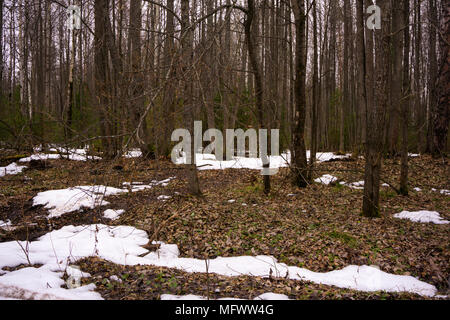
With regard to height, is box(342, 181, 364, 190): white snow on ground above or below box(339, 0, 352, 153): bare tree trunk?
below

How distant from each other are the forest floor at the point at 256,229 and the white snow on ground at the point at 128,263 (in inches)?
8.8

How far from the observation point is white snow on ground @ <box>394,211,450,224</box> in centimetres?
620

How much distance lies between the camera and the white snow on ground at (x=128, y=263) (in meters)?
3.46

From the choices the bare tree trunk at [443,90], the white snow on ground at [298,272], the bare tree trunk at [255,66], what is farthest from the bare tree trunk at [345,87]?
the white snow on ground at [298,272]

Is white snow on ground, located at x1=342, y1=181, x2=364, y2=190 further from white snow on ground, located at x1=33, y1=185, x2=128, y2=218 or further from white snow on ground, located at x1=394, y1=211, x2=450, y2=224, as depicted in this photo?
white snow on ground, located at x1=33, y1=185, x2=128, y2=218

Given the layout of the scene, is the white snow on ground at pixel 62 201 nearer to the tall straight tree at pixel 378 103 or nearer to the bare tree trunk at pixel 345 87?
the tall straight tree at pixel 378 103

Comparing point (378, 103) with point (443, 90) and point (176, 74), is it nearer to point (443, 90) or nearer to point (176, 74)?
point (176, 74)

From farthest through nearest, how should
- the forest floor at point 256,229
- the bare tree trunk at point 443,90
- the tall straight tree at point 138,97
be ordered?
the bare tree trunk at point 443,90 < the forest floor at point 256,229 < the tall straight tree at point 138,97

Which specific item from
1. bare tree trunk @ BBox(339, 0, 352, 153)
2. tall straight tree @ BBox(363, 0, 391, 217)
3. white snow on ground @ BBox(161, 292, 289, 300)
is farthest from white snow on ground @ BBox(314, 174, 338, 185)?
bare tree trunk @ BBox(339, 0, 352, 153)

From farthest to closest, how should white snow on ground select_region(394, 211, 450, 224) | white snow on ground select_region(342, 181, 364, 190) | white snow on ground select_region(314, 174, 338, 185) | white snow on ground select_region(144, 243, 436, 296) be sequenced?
white snow on ground select_region(314, 174, 338, 185) → white snow on ground select_region(342, 181, 364, 190) → white snow on ground select_region(394, 211, 450, 224) → white snow on ground select_region(144, 243, 436, 296)

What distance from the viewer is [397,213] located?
22.1 ft

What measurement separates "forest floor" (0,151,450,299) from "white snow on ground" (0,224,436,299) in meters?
0.22
